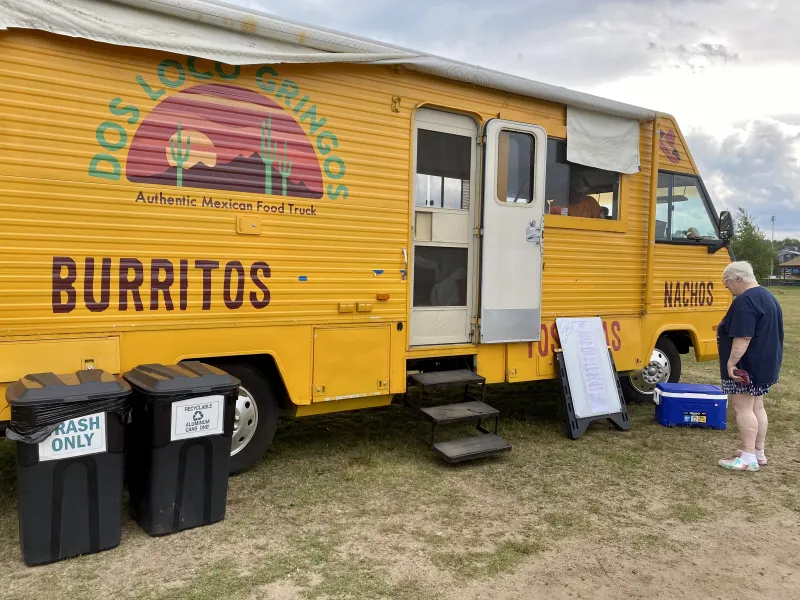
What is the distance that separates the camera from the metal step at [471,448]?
4.78m

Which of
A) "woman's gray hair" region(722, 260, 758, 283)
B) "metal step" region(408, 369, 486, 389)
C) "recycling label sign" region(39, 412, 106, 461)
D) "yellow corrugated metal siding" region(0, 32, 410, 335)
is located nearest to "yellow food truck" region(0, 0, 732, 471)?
"yellow corrugated metal siding" region(0, 32, 410, 335)

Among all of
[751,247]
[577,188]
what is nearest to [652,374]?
[577,188]

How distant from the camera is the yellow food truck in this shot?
12.2 feet

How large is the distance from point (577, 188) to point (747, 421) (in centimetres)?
252

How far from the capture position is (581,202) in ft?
19.8

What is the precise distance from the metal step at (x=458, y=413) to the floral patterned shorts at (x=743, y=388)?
1.82m

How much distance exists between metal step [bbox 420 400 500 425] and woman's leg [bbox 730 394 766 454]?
1.91m

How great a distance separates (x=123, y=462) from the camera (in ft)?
11.4

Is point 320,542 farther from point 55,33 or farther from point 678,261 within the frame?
point 678,261

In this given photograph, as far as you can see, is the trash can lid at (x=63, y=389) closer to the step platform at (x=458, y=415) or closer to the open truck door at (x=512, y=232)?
the step platform at (x=458, y=415)

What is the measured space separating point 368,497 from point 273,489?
661 millimetres

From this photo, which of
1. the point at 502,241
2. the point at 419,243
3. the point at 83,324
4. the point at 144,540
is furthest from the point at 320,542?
the point at 502,241

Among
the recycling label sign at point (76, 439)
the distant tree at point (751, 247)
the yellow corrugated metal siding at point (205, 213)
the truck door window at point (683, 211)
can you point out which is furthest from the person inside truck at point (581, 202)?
the distant tree at point (751, 247)

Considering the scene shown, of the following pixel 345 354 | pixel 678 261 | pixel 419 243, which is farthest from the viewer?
pixel 678 261
